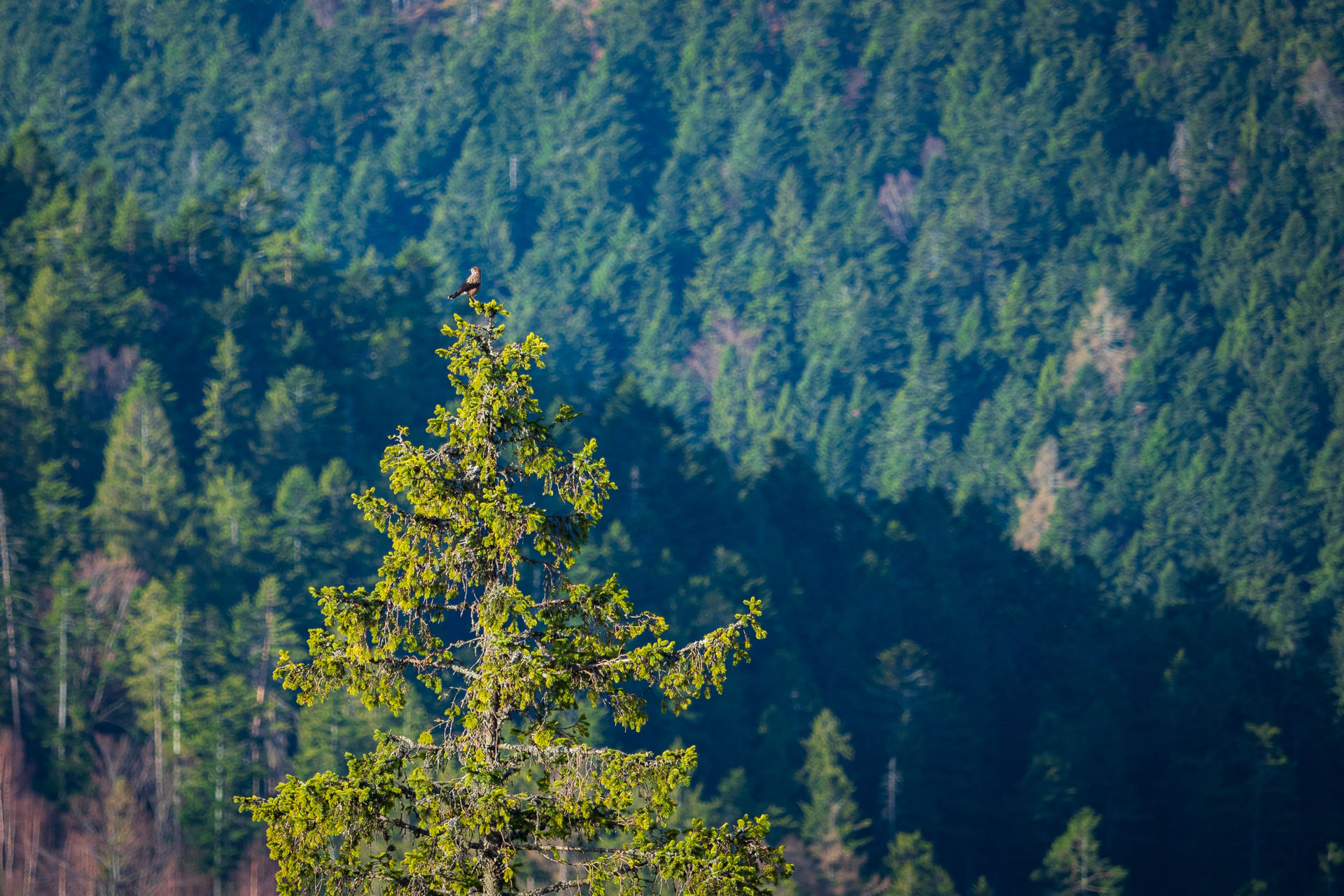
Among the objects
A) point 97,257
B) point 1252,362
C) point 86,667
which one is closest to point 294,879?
point 86,667

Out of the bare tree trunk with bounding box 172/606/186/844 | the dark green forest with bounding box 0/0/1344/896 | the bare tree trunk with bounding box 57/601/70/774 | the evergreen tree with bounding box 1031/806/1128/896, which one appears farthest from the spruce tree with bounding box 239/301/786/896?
the evergreen tree with bounding box 1031/806/1128/896

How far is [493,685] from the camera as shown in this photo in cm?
1097

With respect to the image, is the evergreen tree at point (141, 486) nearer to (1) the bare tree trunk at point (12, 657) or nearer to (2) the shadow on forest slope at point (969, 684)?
(1) the bare tree trunk at point (12, 657)

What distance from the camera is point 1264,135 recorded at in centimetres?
19162

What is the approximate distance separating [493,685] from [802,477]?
299 feet

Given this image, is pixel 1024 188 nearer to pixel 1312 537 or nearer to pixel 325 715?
pixel 1312 537

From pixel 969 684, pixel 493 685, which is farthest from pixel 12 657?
pixel 969 684

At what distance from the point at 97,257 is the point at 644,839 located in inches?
3008

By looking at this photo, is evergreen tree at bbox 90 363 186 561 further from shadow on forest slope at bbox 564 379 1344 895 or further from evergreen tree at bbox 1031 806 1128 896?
evergreen tree at bbox 1031 806 1128 896

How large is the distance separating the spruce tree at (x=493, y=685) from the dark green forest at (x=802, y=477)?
4027 cm

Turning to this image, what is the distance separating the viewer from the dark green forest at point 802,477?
2454 inches

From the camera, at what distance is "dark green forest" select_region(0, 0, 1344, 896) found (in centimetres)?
6234

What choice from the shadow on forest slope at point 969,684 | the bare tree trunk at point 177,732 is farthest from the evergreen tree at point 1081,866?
the bare tree trunk at point 177,732

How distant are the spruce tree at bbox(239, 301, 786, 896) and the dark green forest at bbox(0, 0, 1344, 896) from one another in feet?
132
